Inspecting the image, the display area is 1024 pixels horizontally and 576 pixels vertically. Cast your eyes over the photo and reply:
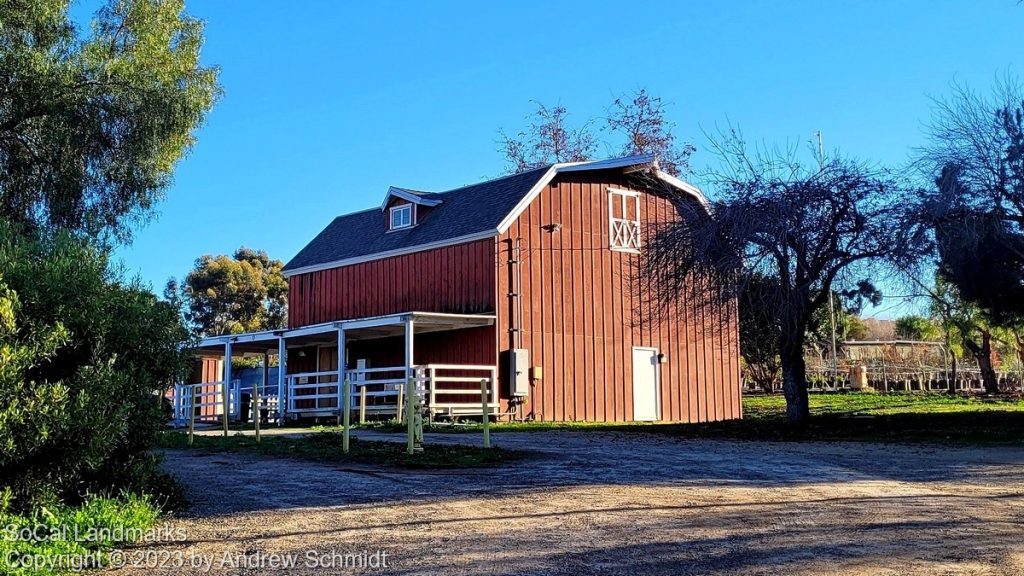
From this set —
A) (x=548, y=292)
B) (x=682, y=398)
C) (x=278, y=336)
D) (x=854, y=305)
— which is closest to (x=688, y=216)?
(x=854, y=305)

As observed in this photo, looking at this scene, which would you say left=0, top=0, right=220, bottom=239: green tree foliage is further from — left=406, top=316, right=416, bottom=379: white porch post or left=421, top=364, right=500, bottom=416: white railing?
left=421, top=364, right=500, bottom=416: white railing

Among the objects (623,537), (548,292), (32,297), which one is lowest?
(623,537)

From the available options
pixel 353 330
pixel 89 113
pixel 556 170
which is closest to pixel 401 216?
pixel 353 330

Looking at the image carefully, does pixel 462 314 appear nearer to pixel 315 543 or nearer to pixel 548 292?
pixel 548 292

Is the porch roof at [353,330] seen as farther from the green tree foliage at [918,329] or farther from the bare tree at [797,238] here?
the green tree foliage at [918,329]

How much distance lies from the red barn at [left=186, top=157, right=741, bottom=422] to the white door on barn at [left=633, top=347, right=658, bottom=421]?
4 centimetres

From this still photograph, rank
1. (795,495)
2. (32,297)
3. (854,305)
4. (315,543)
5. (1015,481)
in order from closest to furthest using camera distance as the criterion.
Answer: (315,543), (32,297), (795,495), (1015,481), (854,305)

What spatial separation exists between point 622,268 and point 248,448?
1349 cm

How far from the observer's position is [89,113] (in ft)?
56.9

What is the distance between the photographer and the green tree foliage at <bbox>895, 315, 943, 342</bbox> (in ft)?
129

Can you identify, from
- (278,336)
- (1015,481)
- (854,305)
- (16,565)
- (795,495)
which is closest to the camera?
(16,565)

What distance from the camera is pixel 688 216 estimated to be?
52.9 ft

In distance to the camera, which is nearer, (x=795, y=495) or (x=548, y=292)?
(x=795, y=495)

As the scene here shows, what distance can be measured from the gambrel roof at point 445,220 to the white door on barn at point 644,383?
450 cm
